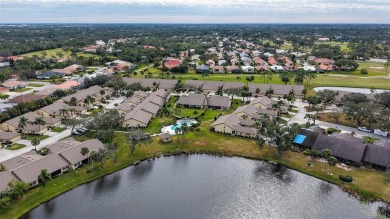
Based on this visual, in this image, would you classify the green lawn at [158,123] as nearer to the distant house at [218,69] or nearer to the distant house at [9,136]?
the distant house at [9,136]

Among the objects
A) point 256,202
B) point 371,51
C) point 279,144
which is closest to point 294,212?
point 256,202

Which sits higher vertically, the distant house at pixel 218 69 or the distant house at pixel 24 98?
the distant house at pixel 218 69

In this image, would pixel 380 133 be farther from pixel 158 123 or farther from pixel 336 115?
pixel 158 123

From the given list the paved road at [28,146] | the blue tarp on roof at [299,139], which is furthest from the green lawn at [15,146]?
the blue tarp on roof at [299,139]

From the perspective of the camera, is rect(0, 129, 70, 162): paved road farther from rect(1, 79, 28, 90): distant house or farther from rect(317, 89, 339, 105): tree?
rect(317, 89, 339, 105): tree

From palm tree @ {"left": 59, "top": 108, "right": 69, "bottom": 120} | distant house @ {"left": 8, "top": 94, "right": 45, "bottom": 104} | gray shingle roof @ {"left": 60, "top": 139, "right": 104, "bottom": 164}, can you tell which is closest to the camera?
gray shingle roof @ {"left": 60, "top": 139, "right": 104, "bottom": 164}

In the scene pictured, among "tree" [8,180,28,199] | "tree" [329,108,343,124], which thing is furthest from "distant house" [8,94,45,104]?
"tree" [329,108,343,124]

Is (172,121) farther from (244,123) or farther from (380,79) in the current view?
(380,79)
